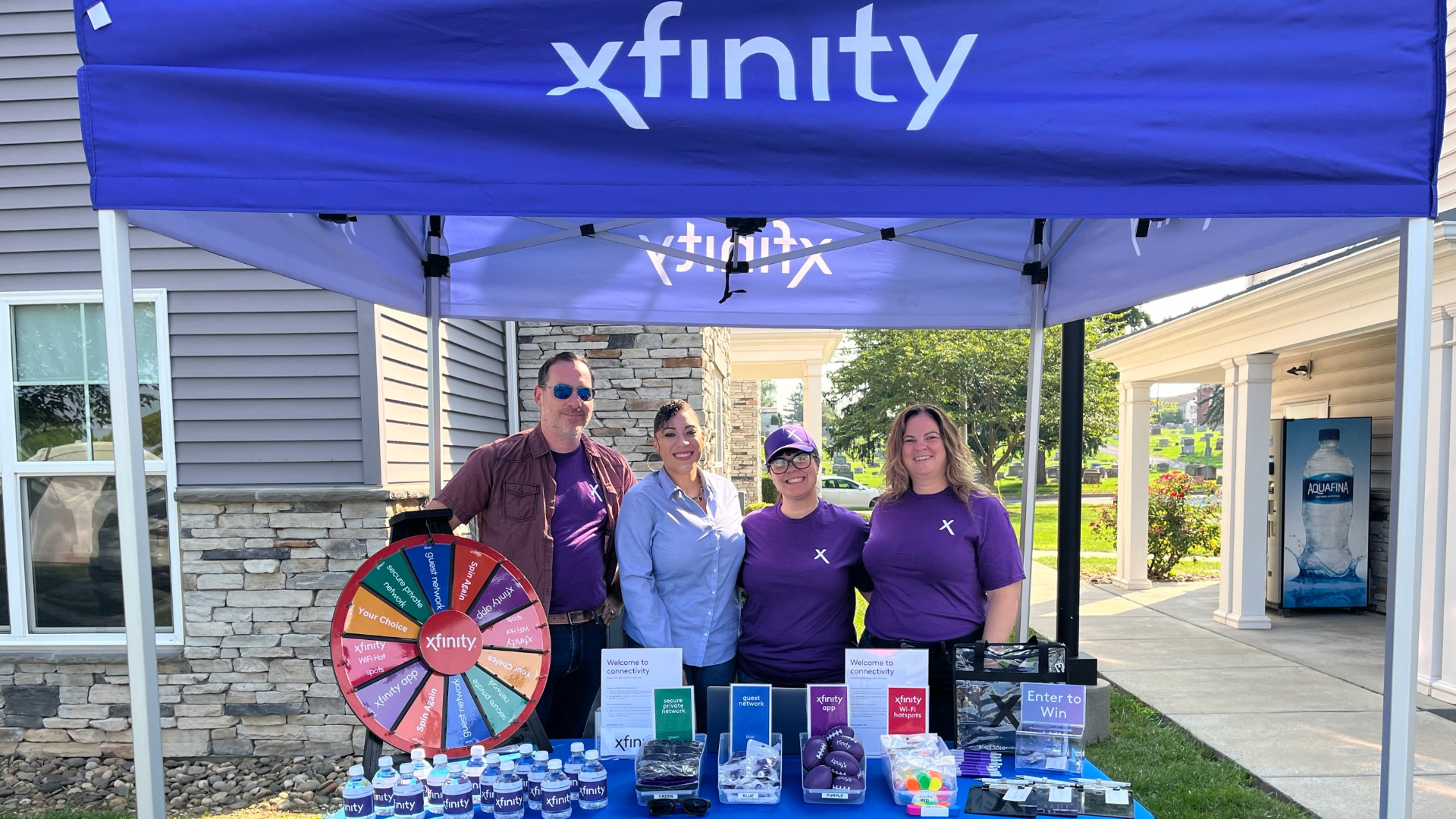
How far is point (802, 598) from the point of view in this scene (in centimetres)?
268

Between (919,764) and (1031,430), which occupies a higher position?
(1031,430)

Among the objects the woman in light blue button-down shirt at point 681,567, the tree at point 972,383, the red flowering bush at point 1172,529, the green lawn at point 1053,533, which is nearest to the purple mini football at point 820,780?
the woman in light blue button-down shirt at point 681,567

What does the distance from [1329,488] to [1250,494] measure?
1.28 meters

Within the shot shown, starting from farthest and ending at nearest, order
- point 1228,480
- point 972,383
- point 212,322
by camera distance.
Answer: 1. point 972,383
2. point 1228,480
3. point 212,322

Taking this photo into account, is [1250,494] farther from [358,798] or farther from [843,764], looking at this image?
[358,798]

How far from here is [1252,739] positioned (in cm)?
499

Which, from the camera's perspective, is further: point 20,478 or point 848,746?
point 20,478

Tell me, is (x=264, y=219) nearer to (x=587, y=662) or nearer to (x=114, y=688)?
(x=587, y=662)

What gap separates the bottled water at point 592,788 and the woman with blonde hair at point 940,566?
Answer: 0.98 meters

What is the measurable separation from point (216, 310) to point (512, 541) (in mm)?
3132

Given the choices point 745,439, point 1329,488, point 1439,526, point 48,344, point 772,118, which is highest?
point 772,118

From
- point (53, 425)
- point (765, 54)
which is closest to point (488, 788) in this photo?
point (765, 54)

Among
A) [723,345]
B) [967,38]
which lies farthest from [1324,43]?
[723,345]

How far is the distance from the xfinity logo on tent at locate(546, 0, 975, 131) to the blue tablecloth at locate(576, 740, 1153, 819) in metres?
1.40
